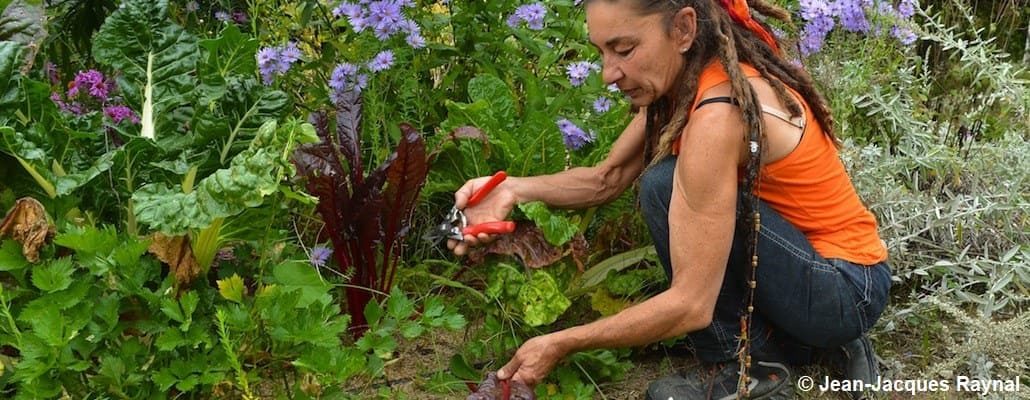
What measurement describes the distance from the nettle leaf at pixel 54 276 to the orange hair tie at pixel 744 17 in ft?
4.94

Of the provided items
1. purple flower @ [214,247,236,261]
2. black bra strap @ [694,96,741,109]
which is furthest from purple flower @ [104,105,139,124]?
Answer: black bra strap @ [694,96,741,109]

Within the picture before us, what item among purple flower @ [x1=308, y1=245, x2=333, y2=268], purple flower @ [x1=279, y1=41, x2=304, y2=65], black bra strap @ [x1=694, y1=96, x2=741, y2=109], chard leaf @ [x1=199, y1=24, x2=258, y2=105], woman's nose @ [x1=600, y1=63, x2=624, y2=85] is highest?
woman's nose @ [x1=600, y1=63, x2=624, y2=85]

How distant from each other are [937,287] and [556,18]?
141cm

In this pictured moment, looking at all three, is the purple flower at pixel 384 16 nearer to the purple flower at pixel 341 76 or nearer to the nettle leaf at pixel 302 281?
the purple flower at pixel 341 76

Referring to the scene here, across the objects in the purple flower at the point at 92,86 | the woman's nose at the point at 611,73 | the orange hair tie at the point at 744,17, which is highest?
the orange hair tie at the point at 744,17

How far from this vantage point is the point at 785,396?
2.55 metres

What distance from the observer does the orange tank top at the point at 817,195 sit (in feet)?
7.63

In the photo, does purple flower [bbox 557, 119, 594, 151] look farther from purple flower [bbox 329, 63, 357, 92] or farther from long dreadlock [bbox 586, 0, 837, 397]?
purple flower [bbox 329, 63, 357, 92]

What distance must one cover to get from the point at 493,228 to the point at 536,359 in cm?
34

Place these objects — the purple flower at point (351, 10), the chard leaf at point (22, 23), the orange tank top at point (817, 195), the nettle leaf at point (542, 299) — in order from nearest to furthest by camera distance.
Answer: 1. the orange tank top at point (817, 195)
2. the nettle leaf at point (542, 299)
3. the purple flower at point (351, 10)
4. the chard leaf at point (22, 23)

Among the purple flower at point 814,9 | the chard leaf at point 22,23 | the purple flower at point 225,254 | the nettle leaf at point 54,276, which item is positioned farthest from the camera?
the purple flower at point 814,9

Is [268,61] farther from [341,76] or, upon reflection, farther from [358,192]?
[358,192]

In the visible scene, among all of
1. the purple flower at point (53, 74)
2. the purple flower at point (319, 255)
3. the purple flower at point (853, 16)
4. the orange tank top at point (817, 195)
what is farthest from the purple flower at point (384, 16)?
the purple flower at point (853, 16)

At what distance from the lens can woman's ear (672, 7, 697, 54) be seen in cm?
215
